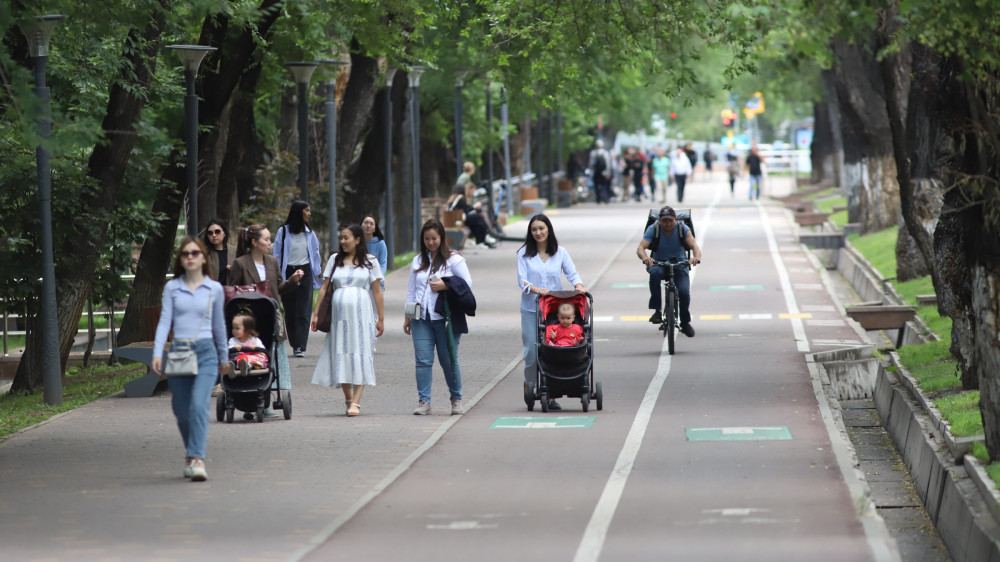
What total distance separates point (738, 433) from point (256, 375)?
4.09 metres

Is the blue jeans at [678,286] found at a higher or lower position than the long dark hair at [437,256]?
lower

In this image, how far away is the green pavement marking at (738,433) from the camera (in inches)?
502

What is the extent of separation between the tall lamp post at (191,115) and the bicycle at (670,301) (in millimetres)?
5462

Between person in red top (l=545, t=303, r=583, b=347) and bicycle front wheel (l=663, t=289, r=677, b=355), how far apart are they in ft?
15.1

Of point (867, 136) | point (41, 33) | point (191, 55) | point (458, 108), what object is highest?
point (41, 33)

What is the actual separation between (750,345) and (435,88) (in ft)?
77.2

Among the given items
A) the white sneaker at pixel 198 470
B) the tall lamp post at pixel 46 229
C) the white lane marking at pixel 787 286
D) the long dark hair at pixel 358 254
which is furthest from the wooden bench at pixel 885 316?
the white sneaker at pixel 198 470

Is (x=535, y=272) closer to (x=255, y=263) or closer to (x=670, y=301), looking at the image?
(x=255, y=263)

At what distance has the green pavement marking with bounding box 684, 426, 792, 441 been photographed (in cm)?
1276

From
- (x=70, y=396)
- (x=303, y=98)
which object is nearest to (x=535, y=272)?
(x=70, y=396)

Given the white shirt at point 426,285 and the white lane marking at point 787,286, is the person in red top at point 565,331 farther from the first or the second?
the white lane marking at point 787,286

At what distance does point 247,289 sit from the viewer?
14.2m

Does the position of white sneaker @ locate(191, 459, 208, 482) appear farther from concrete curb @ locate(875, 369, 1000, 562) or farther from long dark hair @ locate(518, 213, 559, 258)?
concrete curb @ locate(875, 369, 1000, 562)

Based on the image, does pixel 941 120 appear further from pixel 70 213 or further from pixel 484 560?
pixel 70 213
